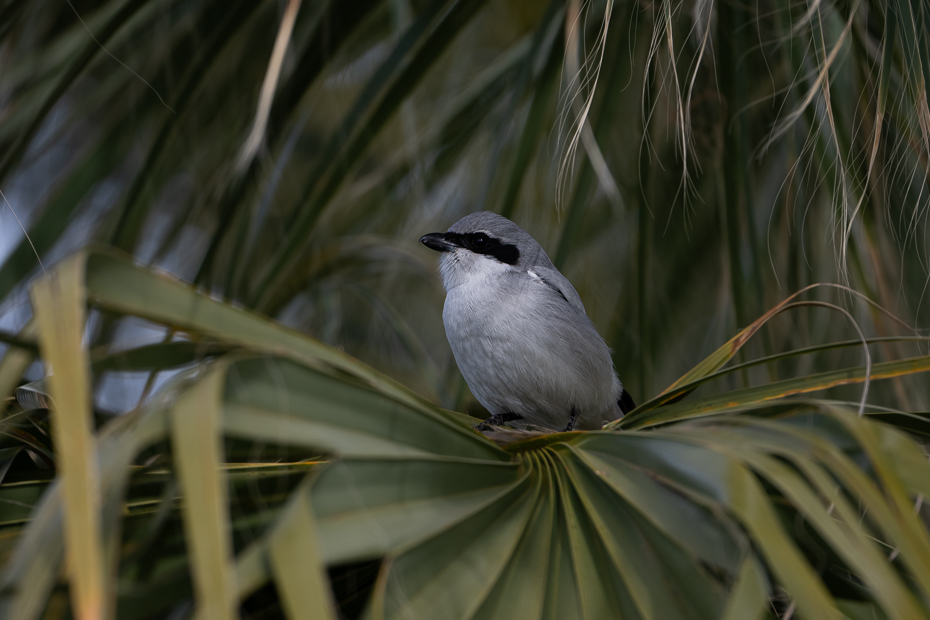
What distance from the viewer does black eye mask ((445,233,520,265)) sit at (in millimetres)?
2559

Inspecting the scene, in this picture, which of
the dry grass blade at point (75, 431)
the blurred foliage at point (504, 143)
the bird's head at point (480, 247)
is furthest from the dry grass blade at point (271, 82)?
the bird's head at point (480, 247)

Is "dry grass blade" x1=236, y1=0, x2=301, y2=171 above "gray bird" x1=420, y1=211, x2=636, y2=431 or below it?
above

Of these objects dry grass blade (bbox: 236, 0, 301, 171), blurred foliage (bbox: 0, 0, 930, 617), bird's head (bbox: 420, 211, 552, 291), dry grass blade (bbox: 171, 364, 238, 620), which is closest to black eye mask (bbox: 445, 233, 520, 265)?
bird's head (bbox: 420, 211, 552, 291)

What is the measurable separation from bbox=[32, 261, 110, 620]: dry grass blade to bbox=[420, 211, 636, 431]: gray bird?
5.16 ft

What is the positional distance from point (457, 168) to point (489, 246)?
948 millimetres

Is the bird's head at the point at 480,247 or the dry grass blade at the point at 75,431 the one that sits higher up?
the bird's head at the point at 480,247

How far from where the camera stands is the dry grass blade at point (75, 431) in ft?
1.85

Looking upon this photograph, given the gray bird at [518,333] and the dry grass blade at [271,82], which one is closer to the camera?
the dry grass blade at [271,82]

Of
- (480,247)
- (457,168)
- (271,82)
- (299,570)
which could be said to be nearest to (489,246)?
(480,247)

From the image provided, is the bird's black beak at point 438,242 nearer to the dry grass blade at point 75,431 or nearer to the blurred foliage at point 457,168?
the blurred foliage at point 457,168

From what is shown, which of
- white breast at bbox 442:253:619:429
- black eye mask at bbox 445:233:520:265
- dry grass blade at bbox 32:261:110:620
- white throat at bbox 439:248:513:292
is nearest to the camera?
dry grass blade at bbox 32:261:110:620

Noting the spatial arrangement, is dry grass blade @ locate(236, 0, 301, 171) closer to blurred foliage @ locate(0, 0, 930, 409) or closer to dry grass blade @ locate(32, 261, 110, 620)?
blurred foliage @ locate(0, 0, 930, 409)

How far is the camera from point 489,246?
8.43 feet

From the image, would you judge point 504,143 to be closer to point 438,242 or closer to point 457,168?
point 438,242
